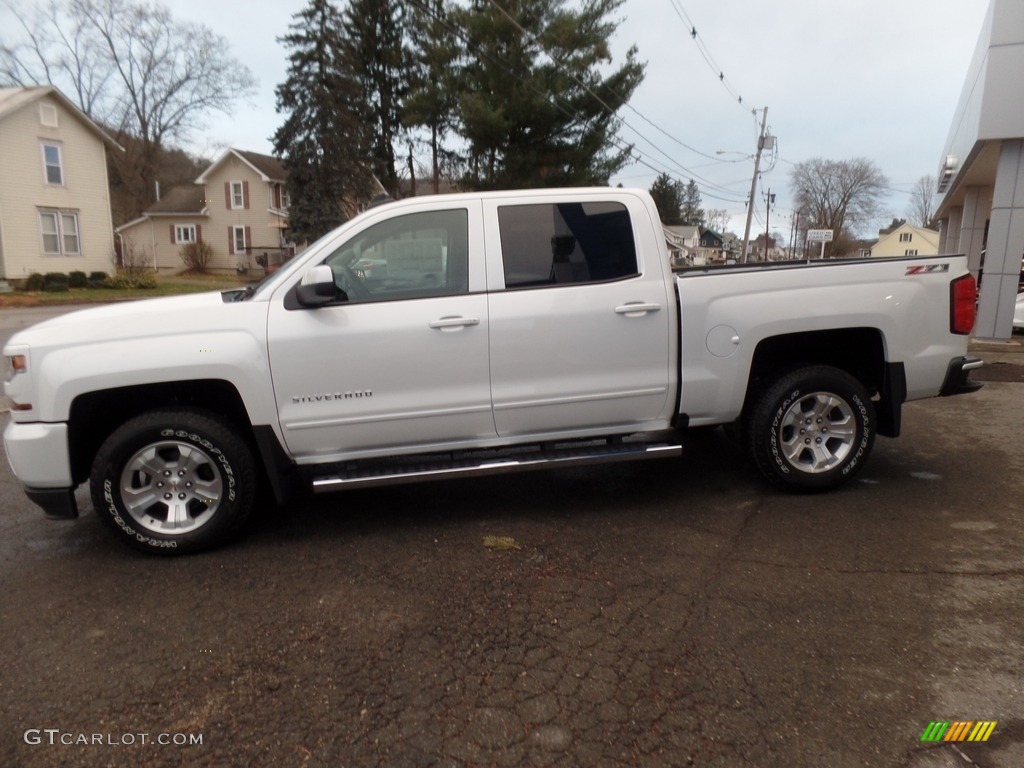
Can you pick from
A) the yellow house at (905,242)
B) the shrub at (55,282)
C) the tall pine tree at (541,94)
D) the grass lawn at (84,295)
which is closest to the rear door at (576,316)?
the grass lawn at (84,295)

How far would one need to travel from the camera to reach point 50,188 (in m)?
30.7

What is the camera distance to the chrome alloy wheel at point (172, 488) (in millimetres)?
4098

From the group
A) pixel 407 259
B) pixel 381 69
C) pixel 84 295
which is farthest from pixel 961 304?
pixel 381 69

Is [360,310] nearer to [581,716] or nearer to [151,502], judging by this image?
[151,502]

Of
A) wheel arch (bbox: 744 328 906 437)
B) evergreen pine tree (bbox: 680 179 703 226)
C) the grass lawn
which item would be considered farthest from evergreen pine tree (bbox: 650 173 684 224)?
Result: wheel arch (bbox: 744 328 906 437)

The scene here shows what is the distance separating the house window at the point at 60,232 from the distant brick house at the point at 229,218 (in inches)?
516

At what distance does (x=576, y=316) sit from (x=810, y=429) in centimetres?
180

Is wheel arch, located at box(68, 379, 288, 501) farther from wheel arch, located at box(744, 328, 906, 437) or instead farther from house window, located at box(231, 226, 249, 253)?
house window, located at box(231, 226, 249, 253)

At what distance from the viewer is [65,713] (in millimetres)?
2809

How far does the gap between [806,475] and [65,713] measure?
4.25 m

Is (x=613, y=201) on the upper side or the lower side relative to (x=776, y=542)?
upper

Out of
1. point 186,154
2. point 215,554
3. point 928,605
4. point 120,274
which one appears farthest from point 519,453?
point 186,154

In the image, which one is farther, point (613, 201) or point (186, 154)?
point (186, 154)

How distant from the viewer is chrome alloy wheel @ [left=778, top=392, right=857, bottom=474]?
4.81 meters
